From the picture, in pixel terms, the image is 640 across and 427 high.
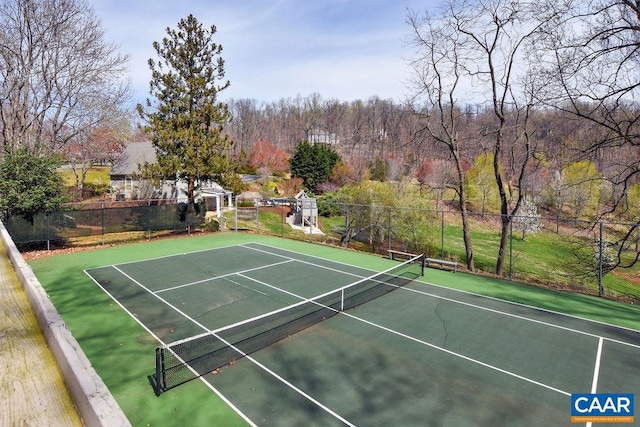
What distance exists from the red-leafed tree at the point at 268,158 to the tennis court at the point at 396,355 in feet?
174

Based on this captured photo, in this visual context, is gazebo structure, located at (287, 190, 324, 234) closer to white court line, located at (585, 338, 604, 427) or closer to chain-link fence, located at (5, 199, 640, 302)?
chain-link fence, located at (5, 199, 640, 302)

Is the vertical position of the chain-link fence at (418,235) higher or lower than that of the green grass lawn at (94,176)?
lower

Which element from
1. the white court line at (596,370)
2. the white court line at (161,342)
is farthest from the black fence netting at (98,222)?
the white court line at (596,370)

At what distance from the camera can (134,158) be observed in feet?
125

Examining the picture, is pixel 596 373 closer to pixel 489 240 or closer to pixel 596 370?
pixel 596 370

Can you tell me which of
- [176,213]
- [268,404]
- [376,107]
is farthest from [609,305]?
[376,107]

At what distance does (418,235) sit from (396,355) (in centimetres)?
1564

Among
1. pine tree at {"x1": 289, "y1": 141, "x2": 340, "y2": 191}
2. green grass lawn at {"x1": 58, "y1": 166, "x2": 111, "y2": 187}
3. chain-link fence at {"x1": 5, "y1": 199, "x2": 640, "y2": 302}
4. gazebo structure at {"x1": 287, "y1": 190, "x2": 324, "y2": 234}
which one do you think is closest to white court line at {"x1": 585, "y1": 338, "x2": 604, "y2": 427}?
chain-link fence at {"x1": 5, "y1": 199, "x2": 640, "y2": 302}

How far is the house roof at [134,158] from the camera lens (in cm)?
3681

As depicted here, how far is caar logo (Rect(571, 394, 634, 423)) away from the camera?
17.8ft

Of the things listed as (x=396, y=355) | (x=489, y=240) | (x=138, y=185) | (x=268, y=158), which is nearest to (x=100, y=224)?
(x=396, y=355)

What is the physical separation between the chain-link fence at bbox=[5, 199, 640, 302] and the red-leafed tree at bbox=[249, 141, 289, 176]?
96.5 feet

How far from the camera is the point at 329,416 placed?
5.29m

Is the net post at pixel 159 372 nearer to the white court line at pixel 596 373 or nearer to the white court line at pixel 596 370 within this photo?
the white court line at pixel 596 373
